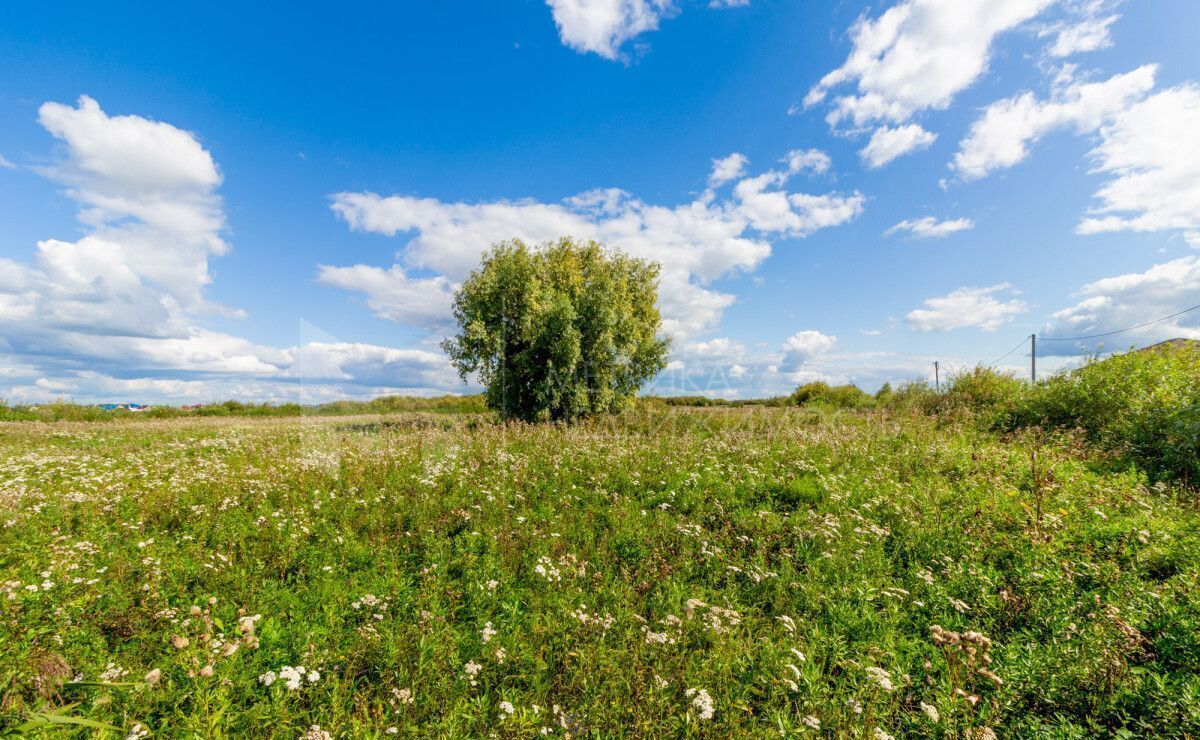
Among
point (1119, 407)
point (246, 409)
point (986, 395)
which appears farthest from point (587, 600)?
point (246, 409)

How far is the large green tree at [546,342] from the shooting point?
21438mm

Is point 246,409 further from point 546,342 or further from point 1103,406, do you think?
point 1103,406

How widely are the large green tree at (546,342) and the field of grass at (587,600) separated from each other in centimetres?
1181

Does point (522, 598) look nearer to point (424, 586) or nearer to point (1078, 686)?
point (424, 586)

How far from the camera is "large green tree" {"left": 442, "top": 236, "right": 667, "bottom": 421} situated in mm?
21438

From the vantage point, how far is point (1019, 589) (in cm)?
606

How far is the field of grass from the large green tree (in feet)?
38.7

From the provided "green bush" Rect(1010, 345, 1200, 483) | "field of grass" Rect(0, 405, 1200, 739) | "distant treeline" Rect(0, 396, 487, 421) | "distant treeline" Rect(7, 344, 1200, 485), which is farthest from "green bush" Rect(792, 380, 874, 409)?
"distant treeline" Rect(0, 396, 487, 421)

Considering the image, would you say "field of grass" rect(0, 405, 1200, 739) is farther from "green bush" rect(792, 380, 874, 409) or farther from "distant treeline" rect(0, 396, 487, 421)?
"distant treeline" rect(0, 396, 487, 421)

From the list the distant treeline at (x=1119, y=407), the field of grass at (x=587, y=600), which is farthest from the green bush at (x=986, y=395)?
the field of grass at (x=587, y=600)

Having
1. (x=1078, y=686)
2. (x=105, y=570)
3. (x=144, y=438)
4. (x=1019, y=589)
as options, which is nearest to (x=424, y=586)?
(x=105, y=570)

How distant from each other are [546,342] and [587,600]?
16939mm

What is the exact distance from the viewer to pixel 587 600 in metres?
5.47

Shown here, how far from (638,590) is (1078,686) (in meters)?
4.28
